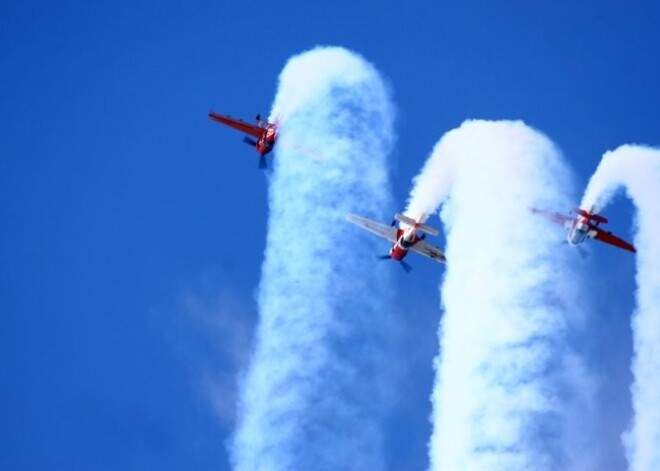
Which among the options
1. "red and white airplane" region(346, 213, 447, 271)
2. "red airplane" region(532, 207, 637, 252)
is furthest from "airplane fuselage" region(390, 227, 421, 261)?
"red airplane" region(532, 207, 637, 252)

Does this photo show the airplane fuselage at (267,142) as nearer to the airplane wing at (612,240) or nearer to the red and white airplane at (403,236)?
the red and white airplane at (403,236)

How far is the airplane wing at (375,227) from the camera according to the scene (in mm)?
89188

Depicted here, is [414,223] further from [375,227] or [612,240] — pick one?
[612,240]

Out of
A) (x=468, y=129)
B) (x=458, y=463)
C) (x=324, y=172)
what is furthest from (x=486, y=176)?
(x=458, y=463)

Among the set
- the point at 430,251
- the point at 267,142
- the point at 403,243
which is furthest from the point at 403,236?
the point at 267,142

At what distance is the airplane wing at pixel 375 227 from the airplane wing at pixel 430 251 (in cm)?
151

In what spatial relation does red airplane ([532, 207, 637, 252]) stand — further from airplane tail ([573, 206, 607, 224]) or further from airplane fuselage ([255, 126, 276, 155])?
airplane fuselage ([255, 126, 276, 155])

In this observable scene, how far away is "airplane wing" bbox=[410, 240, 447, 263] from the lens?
91062mm

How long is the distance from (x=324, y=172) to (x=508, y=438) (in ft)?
58.4

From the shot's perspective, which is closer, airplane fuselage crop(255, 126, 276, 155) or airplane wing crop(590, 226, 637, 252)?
airplane wing crop(590, 226, 637, 252)

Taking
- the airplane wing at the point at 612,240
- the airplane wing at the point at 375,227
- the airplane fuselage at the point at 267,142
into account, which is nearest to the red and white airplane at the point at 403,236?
the airplane wing at the point at 375,227

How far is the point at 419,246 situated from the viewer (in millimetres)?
90875

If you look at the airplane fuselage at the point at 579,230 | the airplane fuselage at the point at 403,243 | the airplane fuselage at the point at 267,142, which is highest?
the airplane fuselage at the point at 267,142

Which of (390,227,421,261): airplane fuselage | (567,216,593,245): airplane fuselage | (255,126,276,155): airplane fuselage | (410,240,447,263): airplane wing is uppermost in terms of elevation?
(255,126,276,155): airplane fuselage
